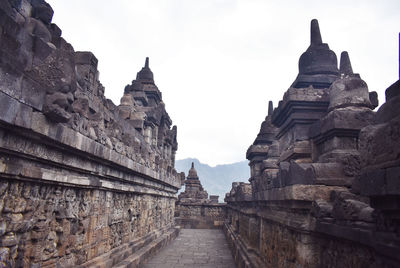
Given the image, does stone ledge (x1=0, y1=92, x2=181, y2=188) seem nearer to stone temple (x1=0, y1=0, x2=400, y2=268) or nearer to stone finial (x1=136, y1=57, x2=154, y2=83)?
stone temple (x1=0, y1=0, x2=400, y2=268)

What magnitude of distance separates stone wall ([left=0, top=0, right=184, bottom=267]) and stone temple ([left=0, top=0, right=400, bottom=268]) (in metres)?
0.01

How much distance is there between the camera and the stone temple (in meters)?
2.25

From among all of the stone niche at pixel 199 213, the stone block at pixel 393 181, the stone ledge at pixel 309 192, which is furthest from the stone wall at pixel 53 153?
the stone niche at pixel 199 213

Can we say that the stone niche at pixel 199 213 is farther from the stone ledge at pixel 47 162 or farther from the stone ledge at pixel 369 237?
the stone ledge at pixel 369 237

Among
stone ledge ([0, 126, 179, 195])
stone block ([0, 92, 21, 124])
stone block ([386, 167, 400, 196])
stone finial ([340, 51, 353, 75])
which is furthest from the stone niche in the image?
stone block ([386, 167, 400, 196])

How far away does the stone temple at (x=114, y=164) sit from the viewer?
2.25m

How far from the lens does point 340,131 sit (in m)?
3.71

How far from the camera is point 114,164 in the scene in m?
5.56

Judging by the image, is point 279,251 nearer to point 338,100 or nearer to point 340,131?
point 340,131

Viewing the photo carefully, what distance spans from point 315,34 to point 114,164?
449cm

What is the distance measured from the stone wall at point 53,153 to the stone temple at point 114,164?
14mm

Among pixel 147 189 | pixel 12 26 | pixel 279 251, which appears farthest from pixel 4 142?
pixel 147 189

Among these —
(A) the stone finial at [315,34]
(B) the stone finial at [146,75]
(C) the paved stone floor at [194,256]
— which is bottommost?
(C) the paved stone floor at [194,256]

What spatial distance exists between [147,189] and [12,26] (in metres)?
6.88
